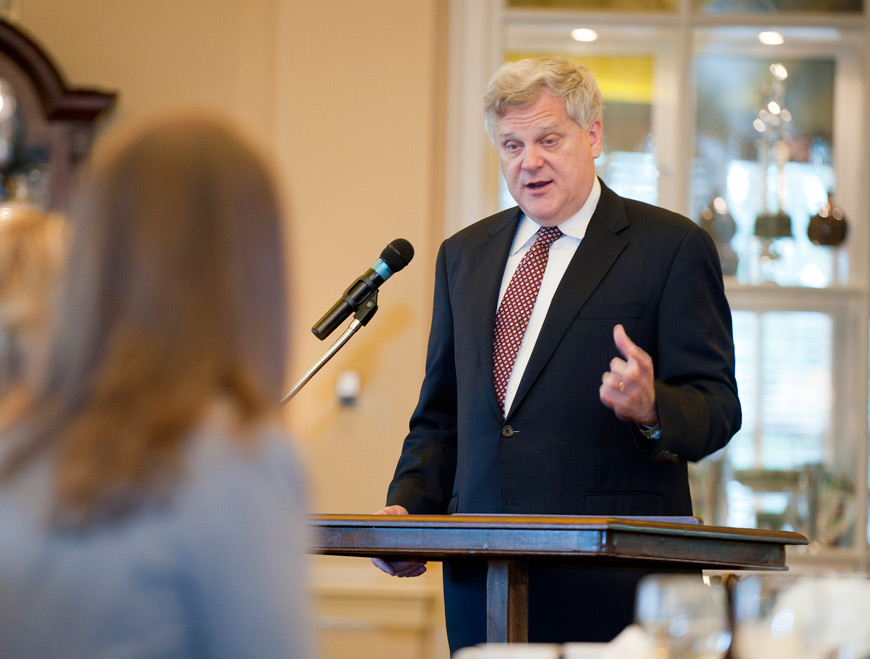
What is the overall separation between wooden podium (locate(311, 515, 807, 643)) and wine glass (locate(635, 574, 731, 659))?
0.36 meters

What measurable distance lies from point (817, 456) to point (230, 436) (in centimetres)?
374

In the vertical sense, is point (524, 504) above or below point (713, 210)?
below

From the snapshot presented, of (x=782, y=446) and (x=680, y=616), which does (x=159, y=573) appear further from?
(x=782, y=446)

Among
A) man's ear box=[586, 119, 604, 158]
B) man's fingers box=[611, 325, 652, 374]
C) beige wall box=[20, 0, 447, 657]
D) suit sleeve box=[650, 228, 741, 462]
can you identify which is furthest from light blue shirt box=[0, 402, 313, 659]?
beige wall box=[20, 0, 447, 657]

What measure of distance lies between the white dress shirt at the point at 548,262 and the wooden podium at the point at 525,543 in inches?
21.4

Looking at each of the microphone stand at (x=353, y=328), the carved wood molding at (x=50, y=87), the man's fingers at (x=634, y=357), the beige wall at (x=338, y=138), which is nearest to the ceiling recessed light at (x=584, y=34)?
the beige wall at (x=338, y=138)

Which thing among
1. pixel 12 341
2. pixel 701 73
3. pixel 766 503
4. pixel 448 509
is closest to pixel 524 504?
pixel 448 509

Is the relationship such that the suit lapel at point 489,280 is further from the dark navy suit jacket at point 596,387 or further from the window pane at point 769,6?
the window pane at point 769,6

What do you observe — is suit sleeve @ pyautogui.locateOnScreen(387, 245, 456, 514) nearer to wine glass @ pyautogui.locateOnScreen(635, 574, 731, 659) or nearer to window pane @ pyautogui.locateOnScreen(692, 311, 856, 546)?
wine glass @ pyautogui.locateOnScreen(635, 574, 731, 659)

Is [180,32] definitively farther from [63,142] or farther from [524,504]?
[524,504]

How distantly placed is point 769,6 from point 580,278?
265 cm

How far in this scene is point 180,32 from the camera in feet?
14.3

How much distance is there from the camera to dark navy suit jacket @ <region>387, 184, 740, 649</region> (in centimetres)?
208

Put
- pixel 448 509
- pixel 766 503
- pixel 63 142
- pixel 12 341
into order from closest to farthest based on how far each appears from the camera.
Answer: pixel 12 341 < pixel 448 509 < pixel 63 142 < pixel 766 503
